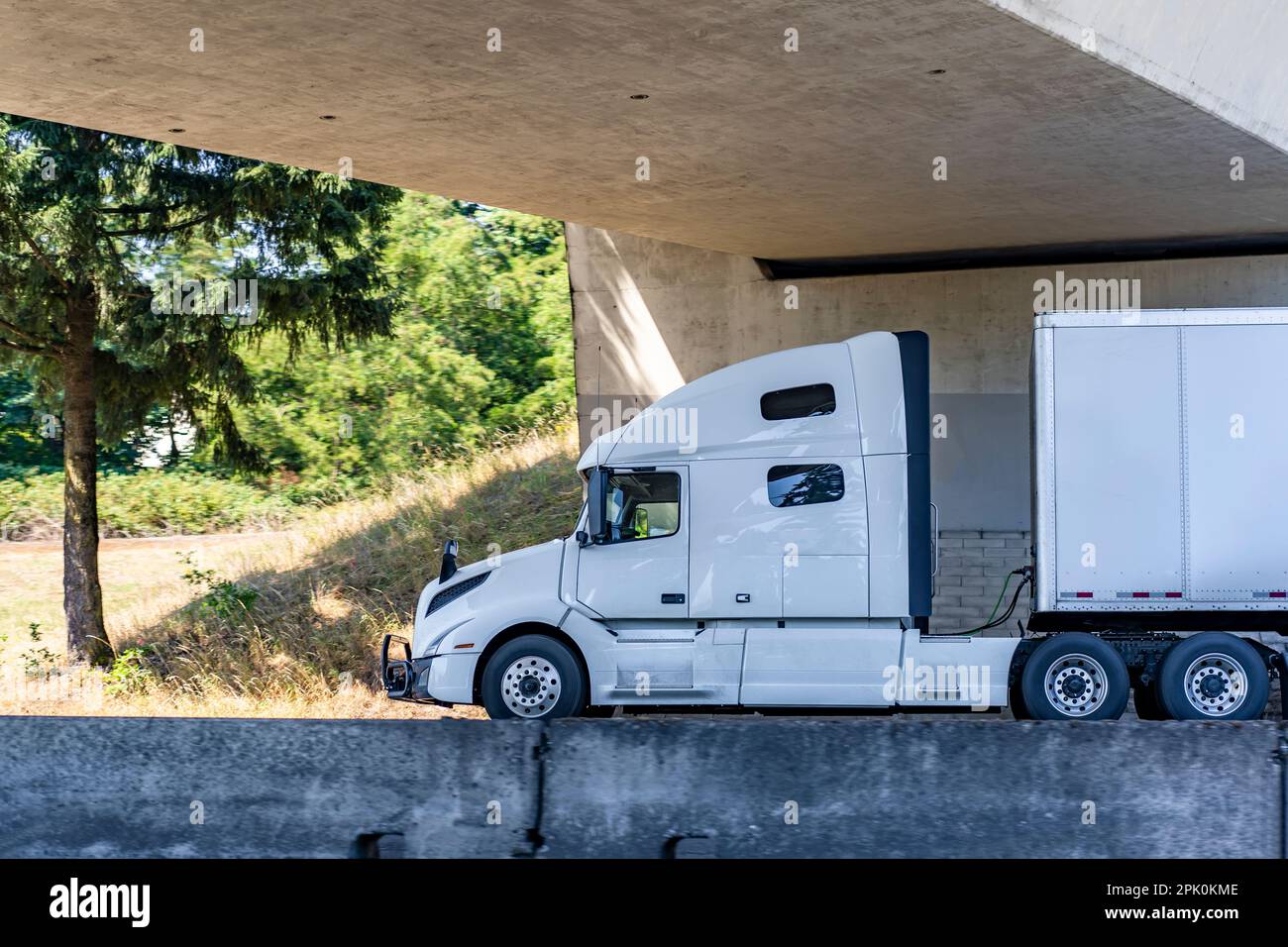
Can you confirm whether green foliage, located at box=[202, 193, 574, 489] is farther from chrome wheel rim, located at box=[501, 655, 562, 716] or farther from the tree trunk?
chrome wheel rim, located at box=[501, 655, 562, 716]

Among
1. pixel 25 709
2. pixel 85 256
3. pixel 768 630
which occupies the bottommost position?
pixel 25 709

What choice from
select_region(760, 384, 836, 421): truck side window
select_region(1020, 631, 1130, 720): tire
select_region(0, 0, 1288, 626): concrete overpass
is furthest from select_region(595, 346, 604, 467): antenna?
select_region(1020, 631, 1130, 720): tire

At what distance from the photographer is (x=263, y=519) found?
27578mm

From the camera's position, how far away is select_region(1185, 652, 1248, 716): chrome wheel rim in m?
9.67

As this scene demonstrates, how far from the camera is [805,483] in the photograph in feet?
33.9

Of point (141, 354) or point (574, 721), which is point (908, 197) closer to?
point (574, 721)

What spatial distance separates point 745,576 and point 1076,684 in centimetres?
267

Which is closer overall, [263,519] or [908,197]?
[908,197]

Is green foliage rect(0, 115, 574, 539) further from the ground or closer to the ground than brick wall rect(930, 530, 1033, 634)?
further from the ground

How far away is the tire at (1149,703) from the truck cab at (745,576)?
1081 mm

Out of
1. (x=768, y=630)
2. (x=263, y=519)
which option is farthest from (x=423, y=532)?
(x=768, y=630)

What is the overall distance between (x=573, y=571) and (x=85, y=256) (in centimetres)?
808

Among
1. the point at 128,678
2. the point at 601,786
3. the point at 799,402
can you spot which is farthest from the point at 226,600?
the point at 601,786

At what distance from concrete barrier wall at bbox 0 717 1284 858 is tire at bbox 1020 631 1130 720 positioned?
1939 mm
